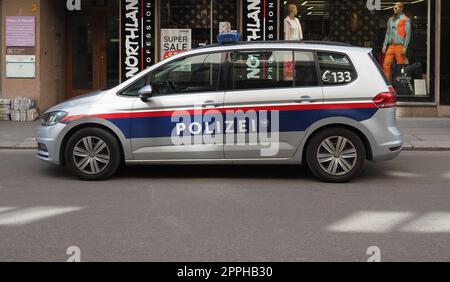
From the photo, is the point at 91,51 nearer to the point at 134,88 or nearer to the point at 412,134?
the point at 412,134

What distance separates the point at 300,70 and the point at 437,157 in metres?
3.50

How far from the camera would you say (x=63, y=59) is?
17453 millimetres

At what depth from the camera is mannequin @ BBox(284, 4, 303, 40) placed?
15.9 metres

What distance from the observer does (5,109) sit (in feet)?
50.1

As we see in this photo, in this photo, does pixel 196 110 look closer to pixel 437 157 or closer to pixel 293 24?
pixel 437 157

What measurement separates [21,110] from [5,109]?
407 mm

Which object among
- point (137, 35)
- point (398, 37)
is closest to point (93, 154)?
point (137, 35)

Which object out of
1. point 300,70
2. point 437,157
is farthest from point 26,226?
point 437,157

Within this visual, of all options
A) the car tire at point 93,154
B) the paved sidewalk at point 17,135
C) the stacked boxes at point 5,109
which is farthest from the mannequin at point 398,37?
the car tire at point 93,154

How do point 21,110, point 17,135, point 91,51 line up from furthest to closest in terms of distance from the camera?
point 91,51 < point 21,110 < point 17,135

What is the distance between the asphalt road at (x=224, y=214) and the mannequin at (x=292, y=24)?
6.44 metres

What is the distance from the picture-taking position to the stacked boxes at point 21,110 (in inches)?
596

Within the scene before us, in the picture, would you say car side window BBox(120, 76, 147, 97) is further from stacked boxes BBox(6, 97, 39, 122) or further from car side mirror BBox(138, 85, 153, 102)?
stacked boxes BBox(6, 97, 39, 122)
